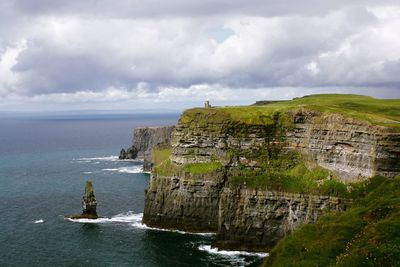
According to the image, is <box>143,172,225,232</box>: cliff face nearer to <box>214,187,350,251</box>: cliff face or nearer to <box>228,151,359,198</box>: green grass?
<box>228,151,359,198</box>: green grass

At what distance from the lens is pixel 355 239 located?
47312 millimetres

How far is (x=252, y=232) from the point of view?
271 feet

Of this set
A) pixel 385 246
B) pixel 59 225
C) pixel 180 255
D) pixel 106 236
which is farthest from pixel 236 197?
pixel 385 246

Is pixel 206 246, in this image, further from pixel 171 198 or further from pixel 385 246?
pixel 385 246

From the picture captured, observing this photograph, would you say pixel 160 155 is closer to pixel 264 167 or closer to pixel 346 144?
pixel 264 167

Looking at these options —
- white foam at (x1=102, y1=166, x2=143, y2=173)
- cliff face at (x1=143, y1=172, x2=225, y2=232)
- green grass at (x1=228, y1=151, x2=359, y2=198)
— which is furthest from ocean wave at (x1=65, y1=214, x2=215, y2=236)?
white foam at (x1=102, y1=166, x2=143, y2=173)

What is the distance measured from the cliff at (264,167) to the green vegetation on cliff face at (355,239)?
622 inches

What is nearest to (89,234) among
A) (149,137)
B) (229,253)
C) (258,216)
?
(229,253)

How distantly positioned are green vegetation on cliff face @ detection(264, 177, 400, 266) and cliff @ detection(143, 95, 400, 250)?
15.8 meters

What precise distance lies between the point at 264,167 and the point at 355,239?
41633 millimetres

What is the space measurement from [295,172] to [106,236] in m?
34.5

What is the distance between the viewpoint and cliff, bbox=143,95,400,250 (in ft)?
247

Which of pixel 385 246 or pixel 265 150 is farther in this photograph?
pixel 265 150

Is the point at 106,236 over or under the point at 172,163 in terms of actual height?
under
